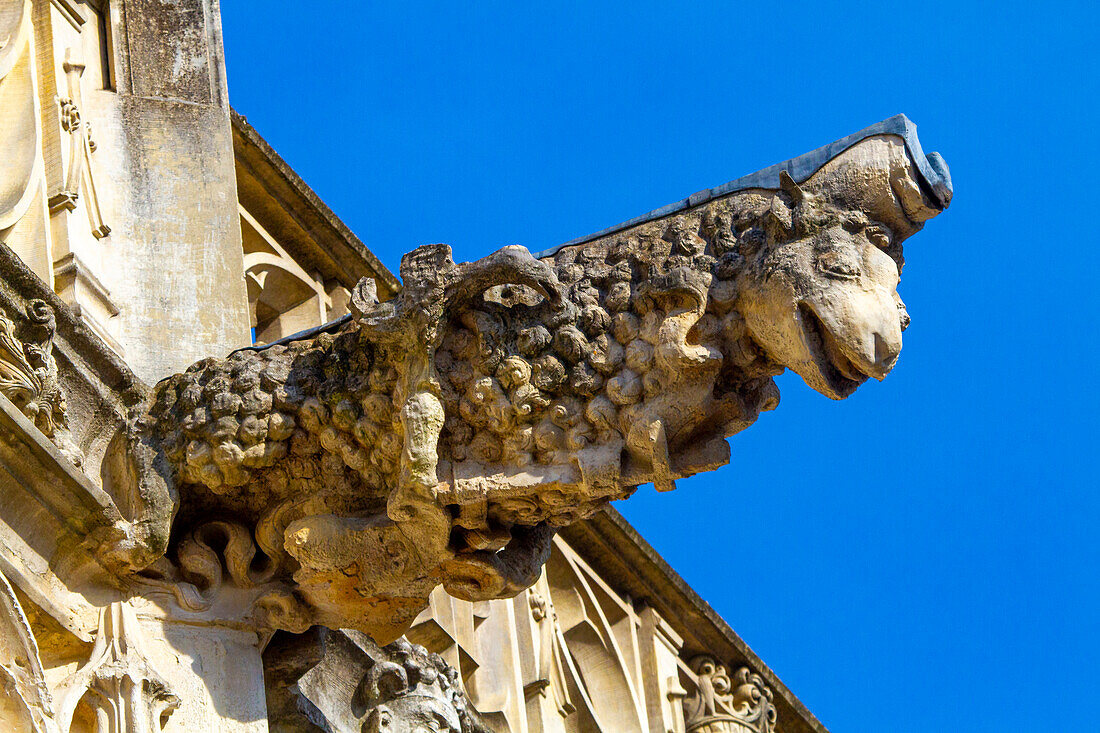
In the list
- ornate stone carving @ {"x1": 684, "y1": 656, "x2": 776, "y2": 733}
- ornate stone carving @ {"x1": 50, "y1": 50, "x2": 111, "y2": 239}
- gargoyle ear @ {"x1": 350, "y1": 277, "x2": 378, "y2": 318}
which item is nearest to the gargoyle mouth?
gargoyle ear @ {"x1": 350, "y1": 277, "x2": 378, "y2": 318}

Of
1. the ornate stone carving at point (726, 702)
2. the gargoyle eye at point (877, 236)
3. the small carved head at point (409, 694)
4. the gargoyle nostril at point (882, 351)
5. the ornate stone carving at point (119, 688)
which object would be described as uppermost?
the ornate stone carving at point (726, 702)

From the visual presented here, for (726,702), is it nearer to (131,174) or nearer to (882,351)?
(131,174)

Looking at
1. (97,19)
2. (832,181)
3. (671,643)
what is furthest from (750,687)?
(832,181)

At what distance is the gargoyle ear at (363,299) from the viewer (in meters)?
6.25

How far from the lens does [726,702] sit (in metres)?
10.9

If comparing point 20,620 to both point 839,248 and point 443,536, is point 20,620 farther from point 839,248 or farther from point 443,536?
point 839,248

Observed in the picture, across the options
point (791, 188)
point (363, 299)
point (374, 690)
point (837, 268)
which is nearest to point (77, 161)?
point (363, 299)

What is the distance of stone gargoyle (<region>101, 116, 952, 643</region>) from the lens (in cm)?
599

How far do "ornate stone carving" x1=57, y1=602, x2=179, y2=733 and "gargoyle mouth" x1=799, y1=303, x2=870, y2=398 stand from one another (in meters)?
1.65

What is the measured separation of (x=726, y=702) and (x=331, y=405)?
4.88m

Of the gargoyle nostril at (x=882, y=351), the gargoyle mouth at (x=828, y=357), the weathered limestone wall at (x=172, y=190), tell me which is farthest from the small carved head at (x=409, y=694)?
the gargoyle nostril at (x=882, y=351)

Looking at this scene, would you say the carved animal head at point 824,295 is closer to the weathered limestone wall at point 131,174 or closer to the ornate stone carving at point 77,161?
the weathered limestone wall at point 131,174

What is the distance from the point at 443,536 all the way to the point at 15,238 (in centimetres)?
148

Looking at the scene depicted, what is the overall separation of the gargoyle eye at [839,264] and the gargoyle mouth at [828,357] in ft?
0.33
